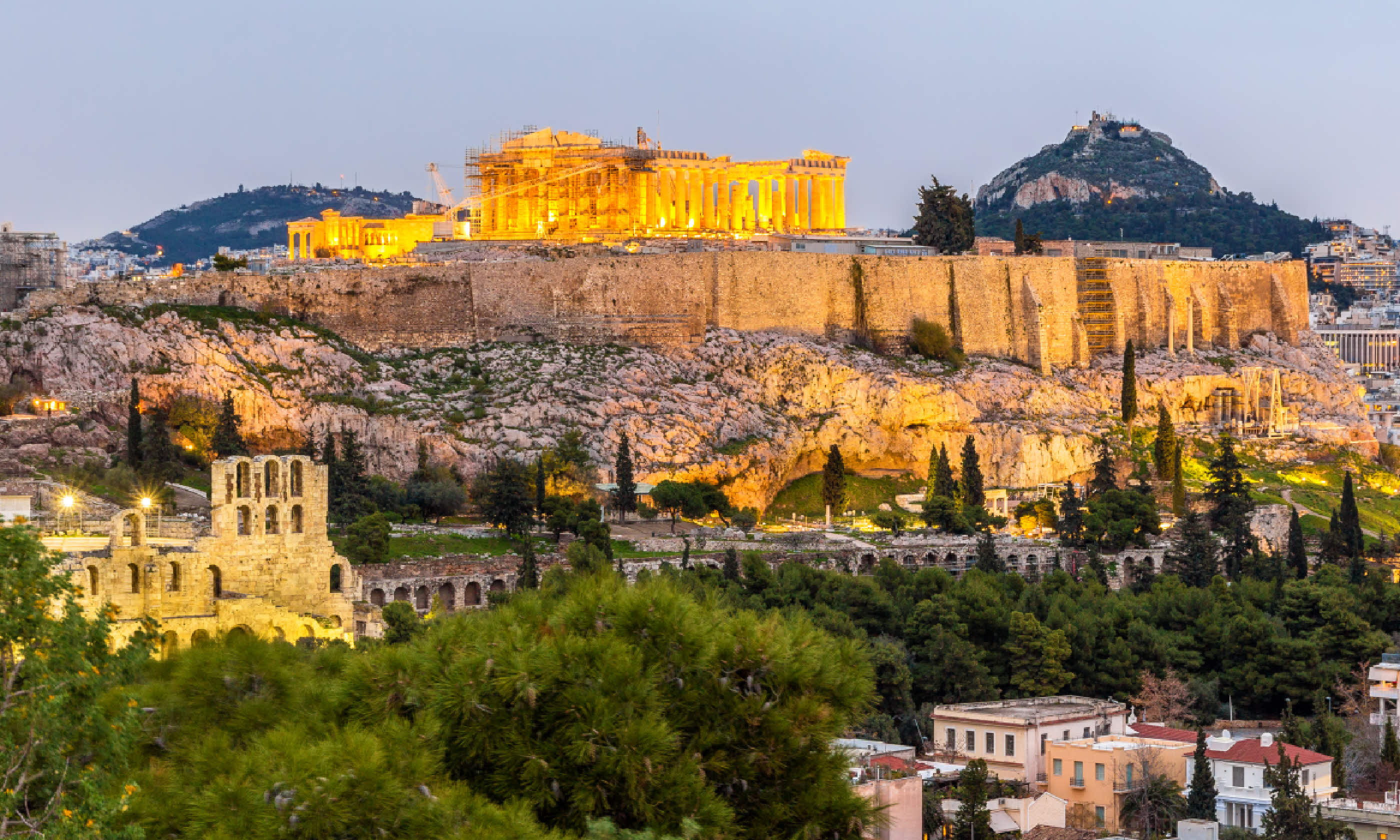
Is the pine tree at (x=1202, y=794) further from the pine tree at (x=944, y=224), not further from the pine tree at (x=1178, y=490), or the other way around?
the pine tree at (x=944, y=224)

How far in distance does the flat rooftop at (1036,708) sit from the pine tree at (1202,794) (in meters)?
5.19

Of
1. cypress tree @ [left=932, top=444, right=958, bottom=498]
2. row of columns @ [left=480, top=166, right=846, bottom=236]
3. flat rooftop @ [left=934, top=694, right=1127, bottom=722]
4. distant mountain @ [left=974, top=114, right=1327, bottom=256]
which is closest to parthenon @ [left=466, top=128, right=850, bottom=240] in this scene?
row of columns @ [left=480, top=166, right=846, bottom=236]

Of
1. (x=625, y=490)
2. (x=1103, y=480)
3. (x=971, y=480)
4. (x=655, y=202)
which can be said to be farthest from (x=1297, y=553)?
(x=655, y=202)

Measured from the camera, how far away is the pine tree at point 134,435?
192ft

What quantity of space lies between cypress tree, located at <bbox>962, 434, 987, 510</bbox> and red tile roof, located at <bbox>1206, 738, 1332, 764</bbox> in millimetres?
24958

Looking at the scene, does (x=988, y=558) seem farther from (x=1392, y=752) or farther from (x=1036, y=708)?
(x=1392, y=752)

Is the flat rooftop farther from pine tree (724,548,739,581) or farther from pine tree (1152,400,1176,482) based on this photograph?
pine tree (1152,400,1176,482)

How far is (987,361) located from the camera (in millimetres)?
80750

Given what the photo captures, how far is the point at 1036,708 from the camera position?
49.3 m

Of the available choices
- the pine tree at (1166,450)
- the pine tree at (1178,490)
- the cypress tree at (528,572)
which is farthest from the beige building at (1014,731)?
the pine tree at (1166,450)

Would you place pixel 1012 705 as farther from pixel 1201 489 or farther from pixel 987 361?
pixel 987 361

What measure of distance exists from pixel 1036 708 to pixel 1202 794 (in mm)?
8264

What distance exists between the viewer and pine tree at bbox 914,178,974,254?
86875 mm

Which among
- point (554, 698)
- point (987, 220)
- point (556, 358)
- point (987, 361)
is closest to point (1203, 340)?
point (987, 361)
